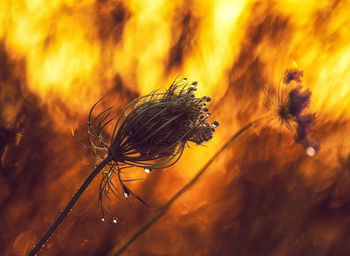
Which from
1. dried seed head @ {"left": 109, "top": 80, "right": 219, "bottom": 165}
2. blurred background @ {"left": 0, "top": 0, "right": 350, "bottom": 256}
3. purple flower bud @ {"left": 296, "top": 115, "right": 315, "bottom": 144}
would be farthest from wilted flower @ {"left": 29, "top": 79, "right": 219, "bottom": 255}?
purple flower bud @ {"left": 296, "top": 115, "right": 315, "bottom": 144}

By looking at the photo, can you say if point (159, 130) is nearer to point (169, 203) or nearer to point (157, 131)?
point (157, 131)

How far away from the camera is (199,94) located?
1.09m

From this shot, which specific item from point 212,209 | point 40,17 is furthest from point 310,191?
point 40,17

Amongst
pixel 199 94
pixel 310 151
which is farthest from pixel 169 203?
pixel 310 151

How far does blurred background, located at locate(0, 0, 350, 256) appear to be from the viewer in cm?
103

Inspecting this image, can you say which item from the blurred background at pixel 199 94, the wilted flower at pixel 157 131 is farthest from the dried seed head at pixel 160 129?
the blurred background at pixel 199 94

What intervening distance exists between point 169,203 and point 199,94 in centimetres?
35

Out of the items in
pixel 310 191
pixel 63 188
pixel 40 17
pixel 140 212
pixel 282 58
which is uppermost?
pixel 40 17

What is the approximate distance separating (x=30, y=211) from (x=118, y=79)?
48cm

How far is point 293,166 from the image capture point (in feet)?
3.49

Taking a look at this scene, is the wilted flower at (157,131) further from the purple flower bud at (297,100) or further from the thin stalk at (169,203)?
the purple flower bud at (297,100)

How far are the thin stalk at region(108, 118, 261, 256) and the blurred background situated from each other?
0.05 feet

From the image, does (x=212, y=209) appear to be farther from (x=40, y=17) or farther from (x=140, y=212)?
(x=40, y=17)

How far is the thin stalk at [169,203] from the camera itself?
104 centimetres
